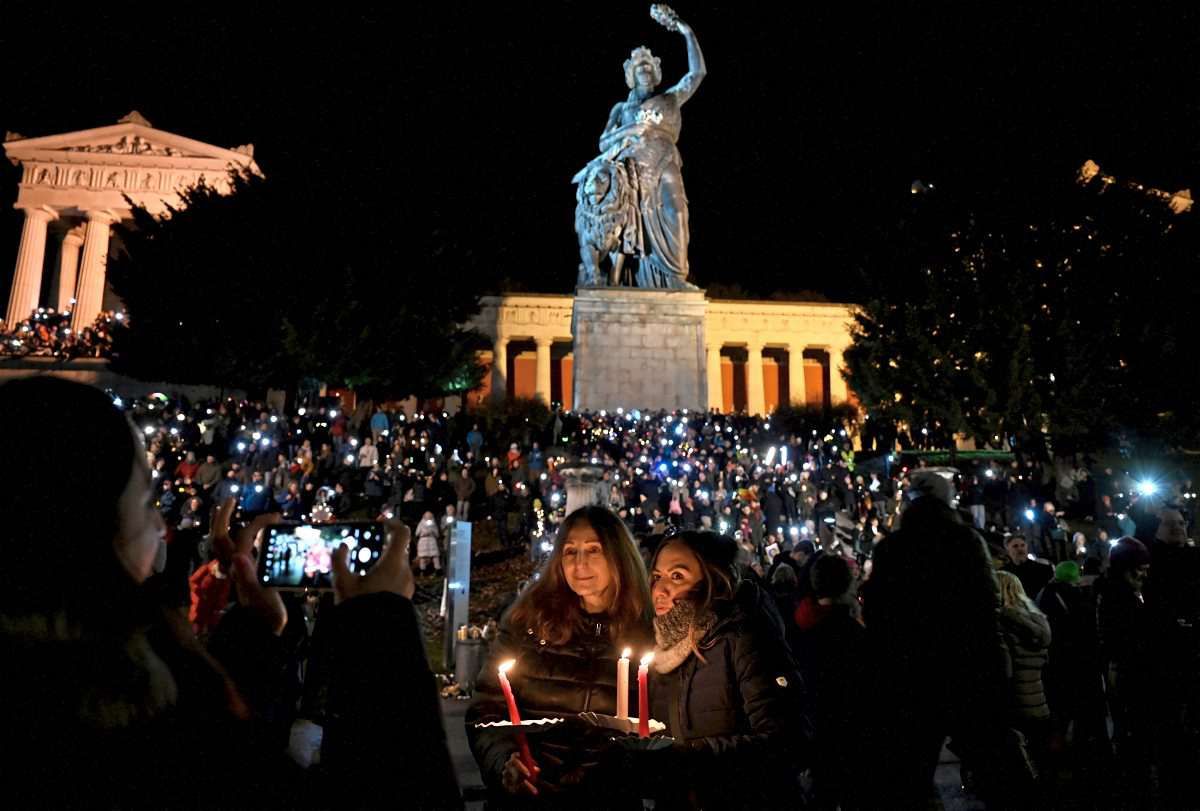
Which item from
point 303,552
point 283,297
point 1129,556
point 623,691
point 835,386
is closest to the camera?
point 623,691

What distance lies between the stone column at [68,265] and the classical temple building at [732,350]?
2690cm

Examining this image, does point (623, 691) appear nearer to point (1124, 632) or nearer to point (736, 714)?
point (736, 714)

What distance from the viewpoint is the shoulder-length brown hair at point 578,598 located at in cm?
299

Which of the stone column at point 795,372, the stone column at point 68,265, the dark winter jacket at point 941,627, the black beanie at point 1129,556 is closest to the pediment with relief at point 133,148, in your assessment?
the stone column at point 68,265

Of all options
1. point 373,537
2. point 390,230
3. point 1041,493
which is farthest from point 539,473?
point 390,230

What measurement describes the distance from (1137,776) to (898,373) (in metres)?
22.9

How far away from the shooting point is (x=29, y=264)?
155 feet

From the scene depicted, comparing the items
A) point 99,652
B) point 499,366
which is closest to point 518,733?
point 99,652

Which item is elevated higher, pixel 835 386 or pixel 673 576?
pixel 835 386

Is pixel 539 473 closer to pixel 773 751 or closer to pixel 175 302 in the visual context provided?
pixel 773 751

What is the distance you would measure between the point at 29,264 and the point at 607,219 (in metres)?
42.4

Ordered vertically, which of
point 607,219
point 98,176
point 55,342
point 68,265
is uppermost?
point 98,176

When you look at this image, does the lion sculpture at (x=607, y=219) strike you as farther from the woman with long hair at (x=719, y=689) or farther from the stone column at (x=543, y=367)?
the stone column at (x=543, y=367)

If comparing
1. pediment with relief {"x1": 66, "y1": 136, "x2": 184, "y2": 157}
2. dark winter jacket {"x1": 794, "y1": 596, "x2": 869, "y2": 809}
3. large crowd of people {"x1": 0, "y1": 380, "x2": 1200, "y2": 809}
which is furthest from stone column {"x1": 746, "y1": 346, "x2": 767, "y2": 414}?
dark winter jacket {"x1": 794, "y1": 596, "x2": 869, "y2": 809}
